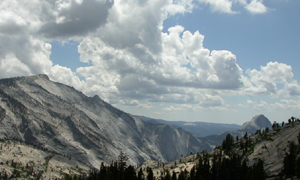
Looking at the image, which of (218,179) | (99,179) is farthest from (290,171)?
(99,179)

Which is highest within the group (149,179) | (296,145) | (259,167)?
(296,145)

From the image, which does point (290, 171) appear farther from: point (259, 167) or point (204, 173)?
point (204, 173)

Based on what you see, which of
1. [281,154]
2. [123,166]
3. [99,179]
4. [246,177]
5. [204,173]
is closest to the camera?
[123,166]

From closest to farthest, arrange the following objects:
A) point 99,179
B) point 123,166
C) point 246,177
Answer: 1. point 123,166
2. point 246,177
3. point 99,179

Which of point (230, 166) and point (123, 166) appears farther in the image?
point (230, 166)

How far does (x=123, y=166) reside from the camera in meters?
148

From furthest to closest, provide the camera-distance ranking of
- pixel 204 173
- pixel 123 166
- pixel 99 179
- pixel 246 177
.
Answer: pixel 204 173, pixel 99 179, pixel 246 177, pixel 123 166

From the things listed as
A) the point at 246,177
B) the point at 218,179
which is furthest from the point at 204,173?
the point at 246,177

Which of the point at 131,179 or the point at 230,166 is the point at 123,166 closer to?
the point at 131,179

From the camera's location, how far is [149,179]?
568 ft

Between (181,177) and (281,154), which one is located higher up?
(281,154)

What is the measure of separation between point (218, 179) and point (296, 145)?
69.2 m

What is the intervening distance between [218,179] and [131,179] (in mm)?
57279

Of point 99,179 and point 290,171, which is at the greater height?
point 290,171
